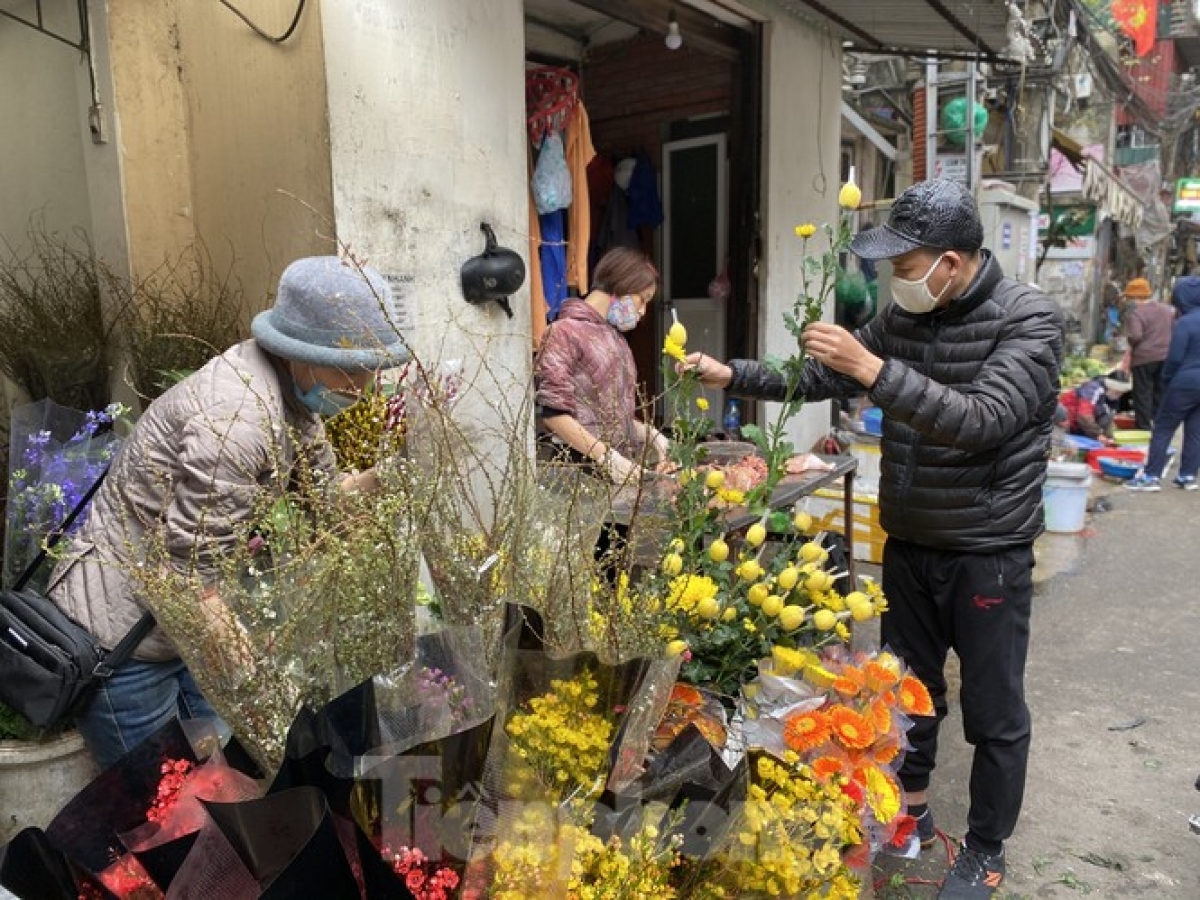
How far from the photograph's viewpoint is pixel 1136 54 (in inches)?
560

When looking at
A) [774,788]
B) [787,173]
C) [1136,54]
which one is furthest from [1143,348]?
[774,788]

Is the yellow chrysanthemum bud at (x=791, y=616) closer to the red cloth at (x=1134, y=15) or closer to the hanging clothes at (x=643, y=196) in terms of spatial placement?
the hanging clothes at (x=643, y=196)

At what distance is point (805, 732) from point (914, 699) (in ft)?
1.06

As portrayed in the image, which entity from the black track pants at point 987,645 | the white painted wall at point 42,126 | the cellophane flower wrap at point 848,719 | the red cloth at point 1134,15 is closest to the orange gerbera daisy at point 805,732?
the cellophane flower wrap at point 848,719

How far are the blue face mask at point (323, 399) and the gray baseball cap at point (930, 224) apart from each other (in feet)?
4.23

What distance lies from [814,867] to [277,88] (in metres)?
3.10

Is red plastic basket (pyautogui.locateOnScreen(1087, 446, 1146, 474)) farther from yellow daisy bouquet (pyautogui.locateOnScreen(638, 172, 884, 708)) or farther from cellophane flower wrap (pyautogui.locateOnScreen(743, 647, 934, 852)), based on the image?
cellophane flower wrap (pyautogui.locateOnScreen(743, 647, 934, 852))

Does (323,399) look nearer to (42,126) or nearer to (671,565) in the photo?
(671,565)

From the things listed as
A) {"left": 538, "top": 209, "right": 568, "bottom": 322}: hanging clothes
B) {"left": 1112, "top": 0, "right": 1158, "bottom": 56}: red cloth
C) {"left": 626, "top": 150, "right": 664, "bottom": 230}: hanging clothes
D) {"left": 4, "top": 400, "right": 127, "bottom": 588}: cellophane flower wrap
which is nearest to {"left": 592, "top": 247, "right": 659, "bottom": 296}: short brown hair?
{"left": 538, "top": 209, "right": 568, "bottom": 322}: hanging clothes

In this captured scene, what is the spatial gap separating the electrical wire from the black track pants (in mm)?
2703

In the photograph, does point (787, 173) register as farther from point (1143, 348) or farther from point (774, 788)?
point (1143, 348)

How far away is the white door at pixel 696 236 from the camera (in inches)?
244

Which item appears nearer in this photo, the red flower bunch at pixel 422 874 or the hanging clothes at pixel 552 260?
the red flower bunch at pixel 422 874

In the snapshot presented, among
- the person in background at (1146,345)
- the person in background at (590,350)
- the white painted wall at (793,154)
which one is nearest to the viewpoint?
the person in background at (590,350)
